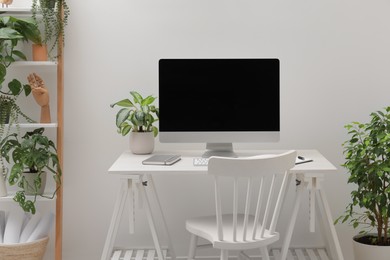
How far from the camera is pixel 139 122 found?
3510 mm

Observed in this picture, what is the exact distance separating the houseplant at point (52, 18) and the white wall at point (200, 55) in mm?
97

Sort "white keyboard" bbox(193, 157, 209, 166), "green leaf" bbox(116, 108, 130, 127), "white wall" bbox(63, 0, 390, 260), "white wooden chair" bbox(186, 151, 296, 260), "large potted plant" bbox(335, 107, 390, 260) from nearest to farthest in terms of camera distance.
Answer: "white wooden chair" bbox(186, 151, 296, 260) < "white keyboard" bbox(193, 157, 209, 166) < "large potted plant" bbox(335, 107, 390, 260) < "green leaf" bbox(116, 108, 130, 127) < "white wall" bbox(63, 0, 390, 260)

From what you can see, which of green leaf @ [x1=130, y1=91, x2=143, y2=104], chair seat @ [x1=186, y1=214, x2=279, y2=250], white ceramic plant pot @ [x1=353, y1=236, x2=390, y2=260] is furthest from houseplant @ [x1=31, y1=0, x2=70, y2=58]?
white ceramic plant pot @ [x1=353, y1=236, x2=390, y2=260]

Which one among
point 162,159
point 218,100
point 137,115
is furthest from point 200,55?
point 162,159

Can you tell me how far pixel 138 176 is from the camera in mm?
3148

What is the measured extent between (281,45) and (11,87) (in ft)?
4.80

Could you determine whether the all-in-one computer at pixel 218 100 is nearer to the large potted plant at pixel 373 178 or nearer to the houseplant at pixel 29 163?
the large potted plant at pixel 373 178

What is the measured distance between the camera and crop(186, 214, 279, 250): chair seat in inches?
116

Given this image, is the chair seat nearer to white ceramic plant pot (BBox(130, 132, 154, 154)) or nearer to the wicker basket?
white ceramic plant pot (BBox(130, 132, 154, 154))

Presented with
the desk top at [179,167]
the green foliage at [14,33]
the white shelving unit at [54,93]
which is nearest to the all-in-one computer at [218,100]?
the desk top at [179,167]

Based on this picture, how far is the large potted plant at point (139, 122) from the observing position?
3512mm

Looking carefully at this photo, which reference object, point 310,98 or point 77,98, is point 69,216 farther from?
point 310,98

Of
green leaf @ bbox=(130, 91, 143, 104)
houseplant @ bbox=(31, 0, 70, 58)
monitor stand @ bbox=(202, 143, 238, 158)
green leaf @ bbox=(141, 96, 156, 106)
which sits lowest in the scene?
monitor stand @ bbox=(202, 143, 238, 158)

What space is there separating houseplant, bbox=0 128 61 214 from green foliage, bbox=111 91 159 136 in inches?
15.7
